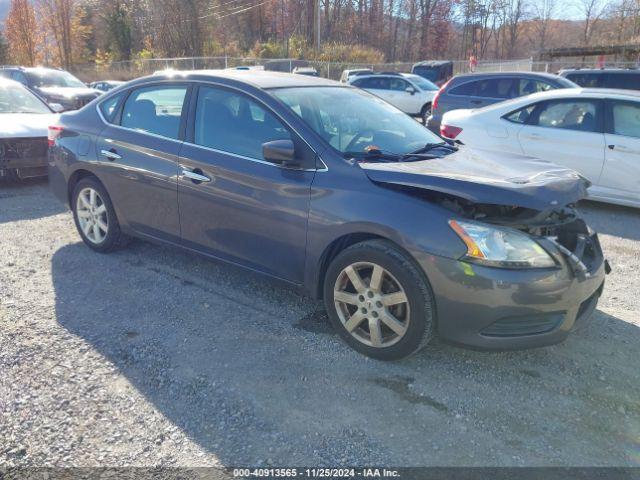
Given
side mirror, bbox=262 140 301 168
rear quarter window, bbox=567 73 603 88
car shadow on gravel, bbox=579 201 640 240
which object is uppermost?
rear quarter window, bbox=567 73 603 88

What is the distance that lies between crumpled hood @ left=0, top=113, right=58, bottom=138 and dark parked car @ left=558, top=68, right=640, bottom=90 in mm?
11244

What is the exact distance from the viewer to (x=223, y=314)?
4020 mm

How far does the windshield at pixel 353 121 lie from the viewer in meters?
3.80

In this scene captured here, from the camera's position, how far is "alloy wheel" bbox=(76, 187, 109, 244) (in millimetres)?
5074

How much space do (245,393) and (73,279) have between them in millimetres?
2330

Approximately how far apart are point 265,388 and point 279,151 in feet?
4.81

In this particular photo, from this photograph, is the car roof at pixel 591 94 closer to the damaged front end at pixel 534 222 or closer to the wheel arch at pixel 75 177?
the damaged front end at pixel 534 222

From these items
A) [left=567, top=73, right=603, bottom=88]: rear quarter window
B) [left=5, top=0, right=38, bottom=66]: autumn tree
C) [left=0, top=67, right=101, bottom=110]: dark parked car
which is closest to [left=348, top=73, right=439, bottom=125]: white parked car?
[left=567, top=73, right=603, bottom=88]: rear quarter window

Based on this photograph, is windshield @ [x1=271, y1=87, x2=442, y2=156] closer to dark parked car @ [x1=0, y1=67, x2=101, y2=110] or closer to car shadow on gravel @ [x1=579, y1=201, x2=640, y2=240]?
car shadow on gravel @ [x1=579, y1=201, x2=640, y2=240]

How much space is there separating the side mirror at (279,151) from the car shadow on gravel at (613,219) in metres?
4.35

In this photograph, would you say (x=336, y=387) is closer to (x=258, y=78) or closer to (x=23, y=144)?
(x=258, y=78)

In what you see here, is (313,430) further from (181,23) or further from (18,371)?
(181,23)

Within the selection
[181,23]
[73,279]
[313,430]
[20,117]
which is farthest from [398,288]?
[181,23]

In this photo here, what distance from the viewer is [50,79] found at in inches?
592
